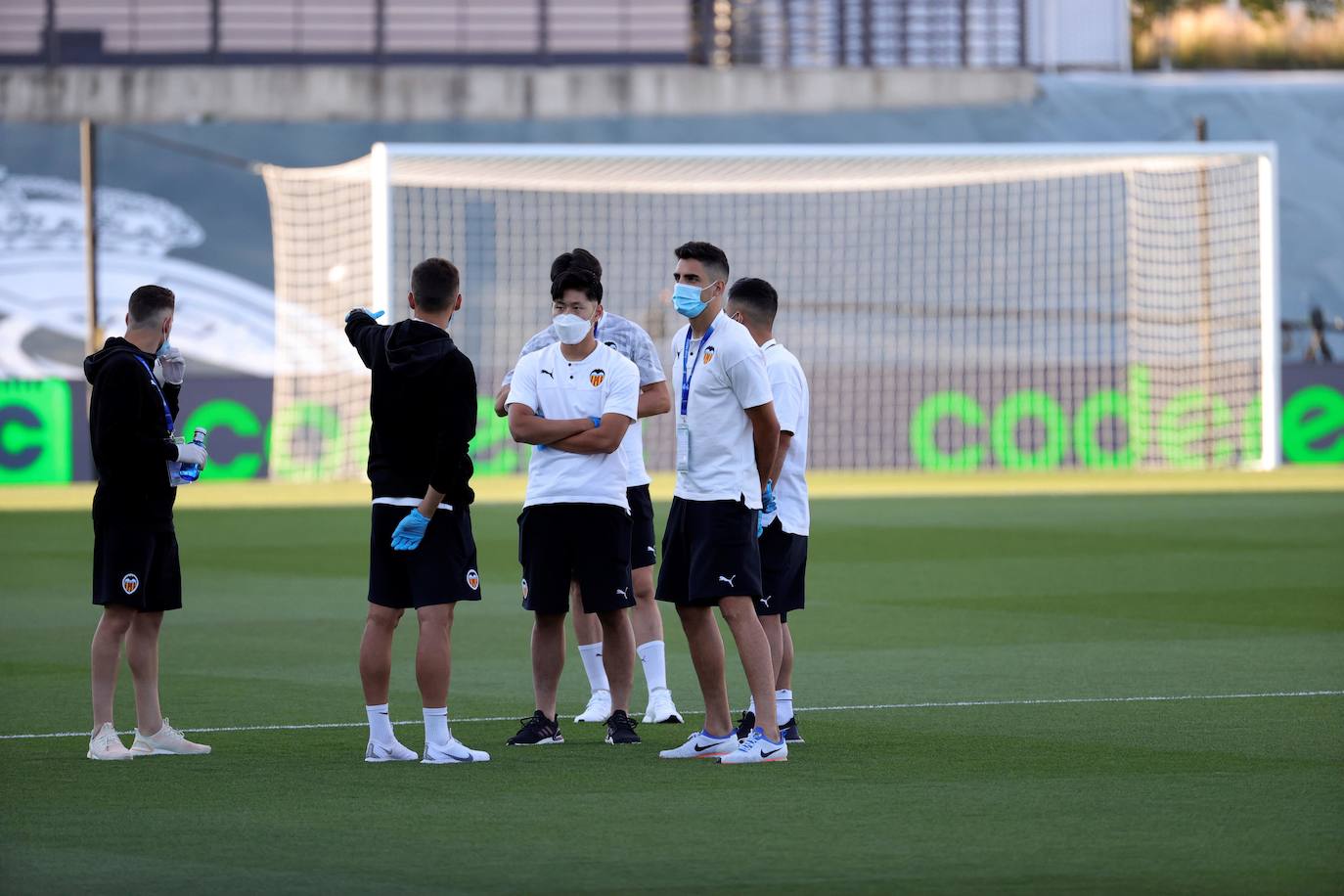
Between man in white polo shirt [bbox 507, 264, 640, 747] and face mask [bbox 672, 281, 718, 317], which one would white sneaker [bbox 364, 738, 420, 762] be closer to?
man in white polo shirt [bbox 507, 264, 640, 747]

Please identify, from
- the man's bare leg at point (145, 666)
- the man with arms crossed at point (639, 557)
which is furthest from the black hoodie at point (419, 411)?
the man's bare leg at point (145, 666)

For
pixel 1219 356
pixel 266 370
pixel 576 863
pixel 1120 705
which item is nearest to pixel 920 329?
pixel 1219 356

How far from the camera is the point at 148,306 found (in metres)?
8.45

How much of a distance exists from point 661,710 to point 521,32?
41991 millimetres

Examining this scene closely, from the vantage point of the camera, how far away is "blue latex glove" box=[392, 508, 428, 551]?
7.97 m

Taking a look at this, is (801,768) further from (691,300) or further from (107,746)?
(107,746)

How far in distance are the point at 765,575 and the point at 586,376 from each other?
112cm

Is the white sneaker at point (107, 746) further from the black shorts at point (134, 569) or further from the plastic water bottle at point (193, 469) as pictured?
the plastic water bottle at point (193, 469)

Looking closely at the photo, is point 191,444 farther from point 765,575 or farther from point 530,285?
point 530,285

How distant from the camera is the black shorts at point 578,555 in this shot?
855cm

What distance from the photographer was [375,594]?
26.9 ft

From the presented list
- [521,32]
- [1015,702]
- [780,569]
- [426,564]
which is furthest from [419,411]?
[521,32]

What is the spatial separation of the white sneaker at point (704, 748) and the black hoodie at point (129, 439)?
7.42ft

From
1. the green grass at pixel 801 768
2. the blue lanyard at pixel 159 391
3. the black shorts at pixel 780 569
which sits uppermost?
the blue lanyard at pixel 159 391
